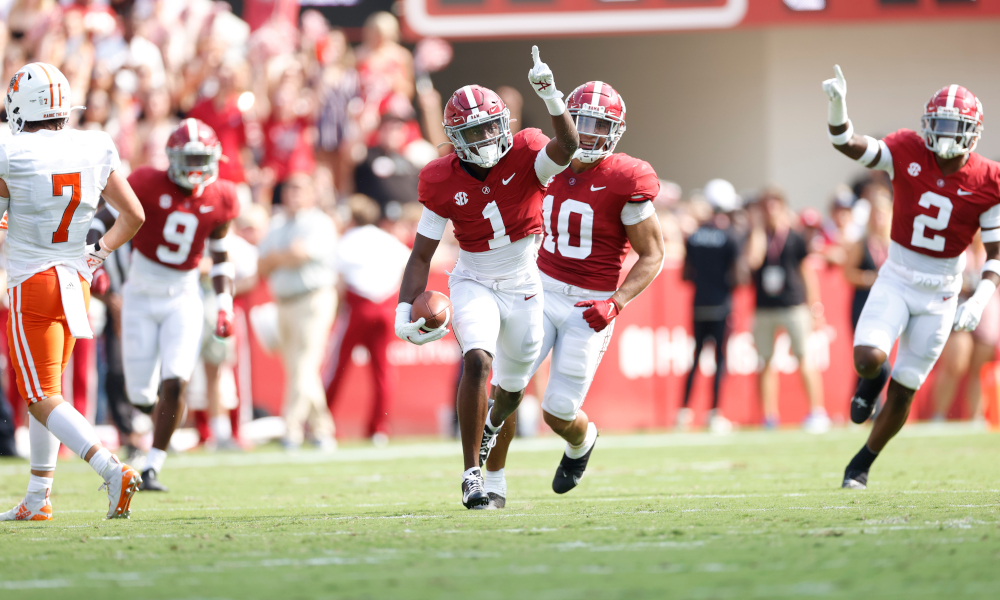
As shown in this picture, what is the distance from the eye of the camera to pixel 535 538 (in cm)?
430

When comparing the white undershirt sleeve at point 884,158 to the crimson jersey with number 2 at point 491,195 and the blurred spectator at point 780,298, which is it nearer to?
the crimson jersey with number 2 at point 491,195

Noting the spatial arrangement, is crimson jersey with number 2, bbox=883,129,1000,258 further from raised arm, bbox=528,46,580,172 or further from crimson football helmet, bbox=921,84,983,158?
raised arm, bbox=528,46,580,172

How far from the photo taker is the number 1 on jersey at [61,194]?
5.29 meters

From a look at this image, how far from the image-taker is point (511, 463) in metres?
8.45

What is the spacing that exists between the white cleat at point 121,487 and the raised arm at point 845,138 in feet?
11.8

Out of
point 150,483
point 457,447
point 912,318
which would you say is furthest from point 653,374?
Result: point 150,483

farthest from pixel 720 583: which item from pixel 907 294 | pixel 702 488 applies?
pixel 907 294

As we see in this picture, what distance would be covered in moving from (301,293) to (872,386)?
5.21 metres

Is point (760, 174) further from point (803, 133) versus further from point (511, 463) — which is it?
point (511, 463)

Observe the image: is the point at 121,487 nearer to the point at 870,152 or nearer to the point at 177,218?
the point at 177,218

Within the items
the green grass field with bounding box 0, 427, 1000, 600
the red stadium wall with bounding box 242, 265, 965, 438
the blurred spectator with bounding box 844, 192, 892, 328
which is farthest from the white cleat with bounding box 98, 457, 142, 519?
the blurred spectator with bounding box 844, 192, 892, 328

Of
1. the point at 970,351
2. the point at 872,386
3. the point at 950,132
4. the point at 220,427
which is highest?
the point at 950,132

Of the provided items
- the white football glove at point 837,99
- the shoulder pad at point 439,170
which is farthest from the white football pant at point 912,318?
the shoulder pad at point 439,170

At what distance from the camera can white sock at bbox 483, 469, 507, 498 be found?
221 inches
